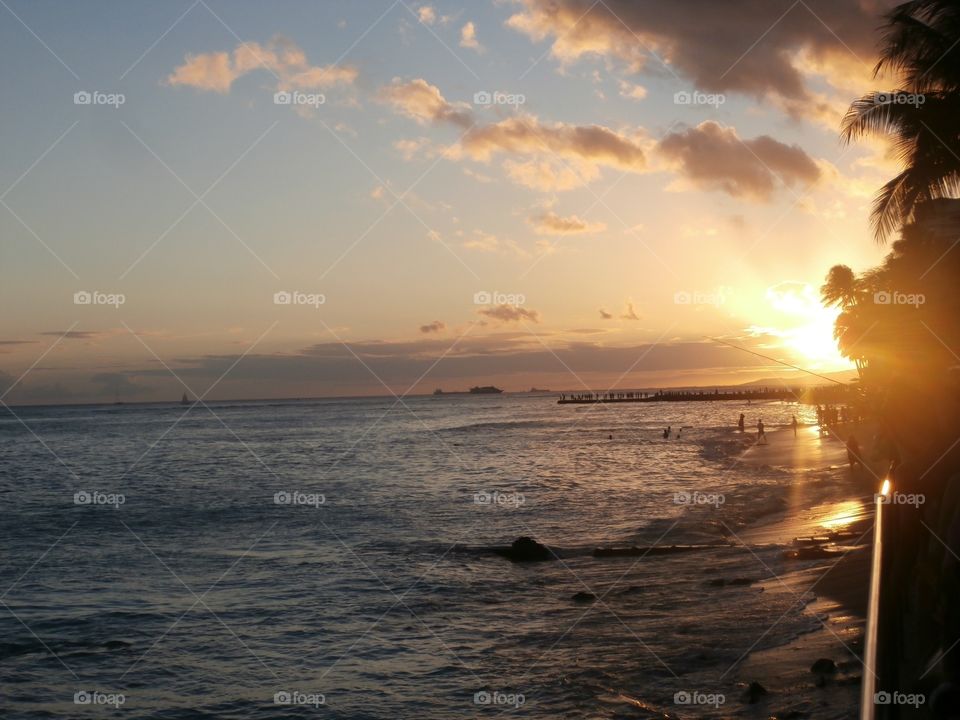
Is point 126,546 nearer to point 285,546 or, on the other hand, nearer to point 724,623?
point 285,546

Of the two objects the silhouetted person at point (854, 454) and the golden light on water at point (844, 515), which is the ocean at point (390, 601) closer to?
the silhouetted person at point (854, 454)

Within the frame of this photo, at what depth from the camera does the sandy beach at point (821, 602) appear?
10.0 meters

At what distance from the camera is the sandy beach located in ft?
32.9

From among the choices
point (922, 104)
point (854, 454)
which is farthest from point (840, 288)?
point (922, 104)

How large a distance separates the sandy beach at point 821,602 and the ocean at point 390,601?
0.44m

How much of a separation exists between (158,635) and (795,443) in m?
53.6

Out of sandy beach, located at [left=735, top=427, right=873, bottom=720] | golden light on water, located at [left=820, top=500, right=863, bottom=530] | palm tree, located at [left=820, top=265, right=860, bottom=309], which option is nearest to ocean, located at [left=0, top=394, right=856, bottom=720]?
Result: sandy beach, located at [left=735, top=427, right=873, bottom=720]

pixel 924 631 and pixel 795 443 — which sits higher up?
pixel 795 443

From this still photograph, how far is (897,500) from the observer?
532 centimetres

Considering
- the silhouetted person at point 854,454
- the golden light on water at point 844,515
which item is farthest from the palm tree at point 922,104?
the silhouetted person at point 854,454

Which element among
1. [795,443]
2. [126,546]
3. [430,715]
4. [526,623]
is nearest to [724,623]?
[526,623]

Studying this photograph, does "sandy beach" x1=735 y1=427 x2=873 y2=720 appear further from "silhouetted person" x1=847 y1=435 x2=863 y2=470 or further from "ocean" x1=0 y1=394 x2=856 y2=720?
"silhouetted person" x1=847 y1=435 x2=863 y2=470

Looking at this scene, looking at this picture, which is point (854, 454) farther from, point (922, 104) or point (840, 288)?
point (840, 288)

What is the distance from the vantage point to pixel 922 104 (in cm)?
1906
